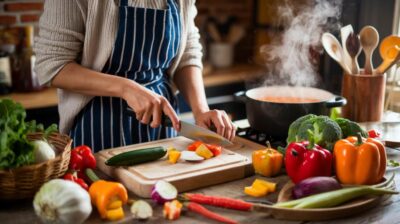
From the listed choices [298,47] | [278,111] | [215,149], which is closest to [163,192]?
[215,149]

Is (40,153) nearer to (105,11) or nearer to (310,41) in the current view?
(105,11)

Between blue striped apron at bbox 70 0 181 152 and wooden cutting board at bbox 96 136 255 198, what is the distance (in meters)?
0.27

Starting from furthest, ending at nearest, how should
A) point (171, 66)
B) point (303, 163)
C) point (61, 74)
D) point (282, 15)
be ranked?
point (282, 15) → point (171, 66) → point (61, 74) → point (303, 163)

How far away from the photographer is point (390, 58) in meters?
1.99

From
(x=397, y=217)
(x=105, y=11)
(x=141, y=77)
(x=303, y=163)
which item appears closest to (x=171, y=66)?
(x=141, y=77)

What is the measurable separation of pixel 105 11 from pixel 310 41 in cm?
89

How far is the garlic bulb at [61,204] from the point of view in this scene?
3.67 feet

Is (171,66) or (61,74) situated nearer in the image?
(61,74)

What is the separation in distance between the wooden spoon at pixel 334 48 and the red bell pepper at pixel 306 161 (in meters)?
0.73

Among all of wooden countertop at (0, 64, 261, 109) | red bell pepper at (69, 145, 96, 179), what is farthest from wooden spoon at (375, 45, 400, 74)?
wooden countertop at (0, 64, 261, 109)

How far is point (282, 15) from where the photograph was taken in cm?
245

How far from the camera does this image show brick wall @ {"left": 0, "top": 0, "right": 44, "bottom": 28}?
298 centimetres

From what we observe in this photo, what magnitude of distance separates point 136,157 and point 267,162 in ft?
1.15

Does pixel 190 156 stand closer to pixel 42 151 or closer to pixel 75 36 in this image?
pixel 42 151
